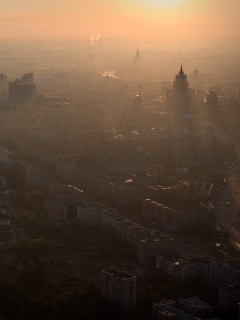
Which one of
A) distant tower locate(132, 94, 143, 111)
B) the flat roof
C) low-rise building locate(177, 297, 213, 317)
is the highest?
distant tower locate(132, 94, 143, 111)

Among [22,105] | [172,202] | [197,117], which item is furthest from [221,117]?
[172,202]

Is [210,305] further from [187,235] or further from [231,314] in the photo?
[187,235]

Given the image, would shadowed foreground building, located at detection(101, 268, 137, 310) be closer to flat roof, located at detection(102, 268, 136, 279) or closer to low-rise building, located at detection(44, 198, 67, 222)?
flat roof, located at detection(102, 268, 136, 279)

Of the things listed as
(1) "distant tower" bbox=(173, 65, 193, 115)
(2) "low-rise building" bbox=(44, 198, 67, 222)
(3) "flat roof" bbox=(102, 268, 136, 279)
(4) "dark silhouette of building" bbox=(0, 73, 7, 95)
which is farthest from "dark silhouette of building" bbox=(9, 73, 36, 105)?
(3) "flat roof" bbox=(102, 268, 136, 279)

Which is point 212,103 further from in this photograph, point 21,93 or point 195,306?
point 195,306

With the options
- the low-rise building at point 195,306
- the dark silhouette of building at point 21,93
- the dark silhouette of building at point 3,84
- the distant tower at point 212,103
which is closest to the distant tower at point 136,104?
the distant tower at point 212,103
